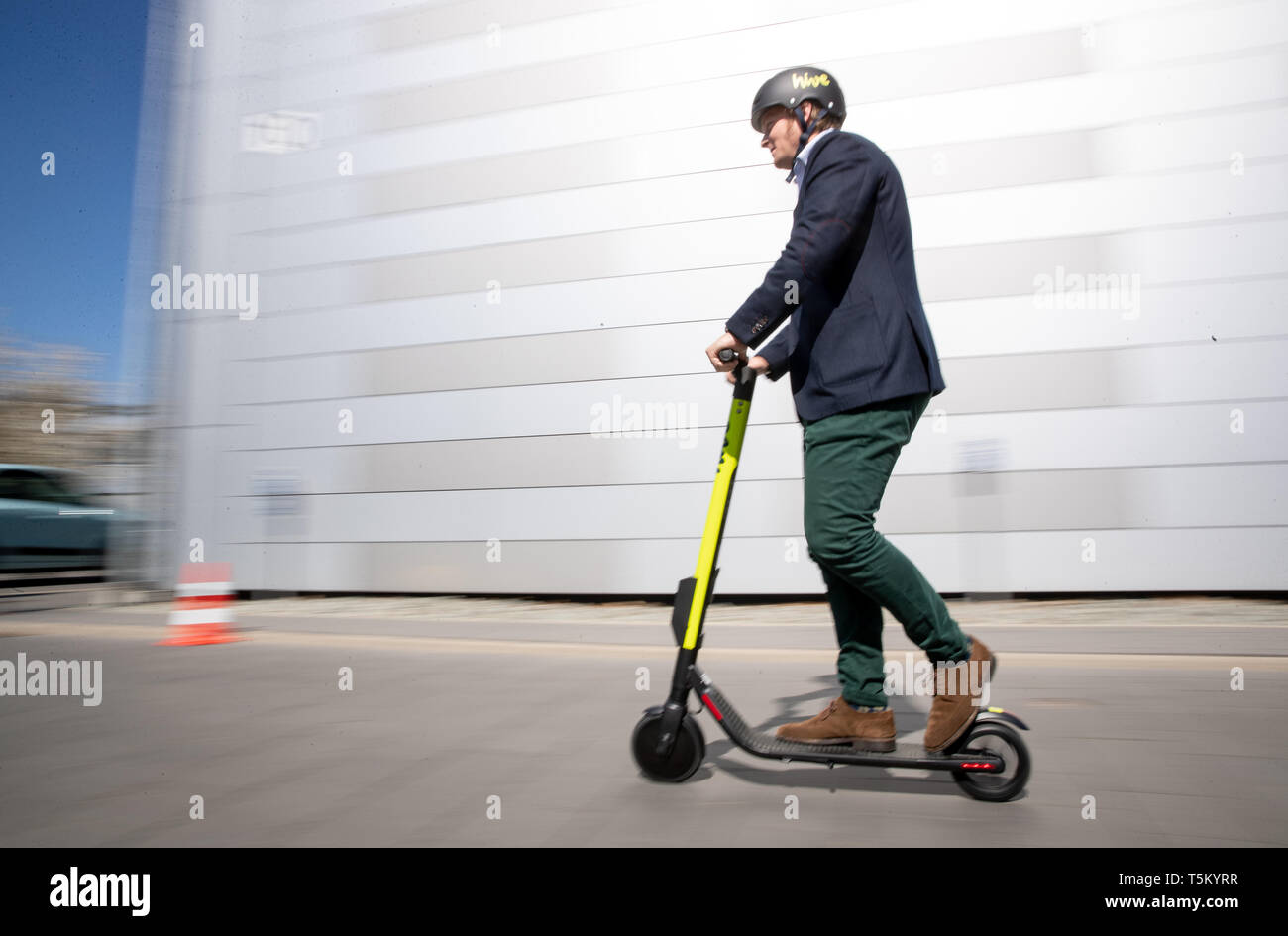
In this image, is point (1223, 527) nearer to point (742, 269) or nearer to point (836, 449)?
point (742, 269)

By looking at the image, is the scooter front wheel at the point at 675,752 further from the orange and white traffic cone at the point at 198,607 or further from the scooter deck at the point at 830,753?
the orange and white traffic cone at the point at 198,607

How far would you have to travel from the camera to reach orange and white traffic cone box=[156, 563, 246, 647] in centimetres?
643

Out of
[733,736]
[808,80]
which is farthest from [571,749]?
[808,80]

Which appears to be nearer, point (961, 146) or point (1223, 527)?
point (1223, 527)

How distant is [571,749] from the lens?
340cm

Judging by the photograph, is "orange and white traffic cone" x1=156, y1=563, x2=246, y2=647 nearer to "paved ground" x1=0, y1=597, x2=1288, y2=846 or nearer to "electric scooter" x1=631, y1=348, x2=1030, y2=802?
"paved ground" x1=0, y1=597, x2=1288, y2=846

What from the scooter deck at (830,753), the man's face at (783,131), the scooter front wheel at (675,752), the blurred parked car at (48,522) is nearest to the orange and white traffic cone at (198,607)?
the scooter front wheel at (675,752)

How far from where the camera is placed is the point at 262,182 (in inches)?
464

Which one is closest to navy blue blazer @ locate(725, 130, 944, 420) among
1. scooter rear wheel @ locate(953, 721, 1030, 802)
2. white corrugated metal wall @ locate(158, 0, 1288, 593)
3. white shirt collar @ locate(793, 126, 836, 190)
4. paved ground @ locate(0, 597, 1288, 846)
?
white shirt collar @ locate(793, 126, 836, 190)

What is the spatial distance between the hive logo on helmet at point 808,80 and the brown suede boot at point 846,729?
1782mm

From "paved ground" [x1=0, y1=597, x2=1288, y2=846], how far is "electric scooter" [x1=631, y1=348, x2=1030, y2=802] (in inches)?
3.1
